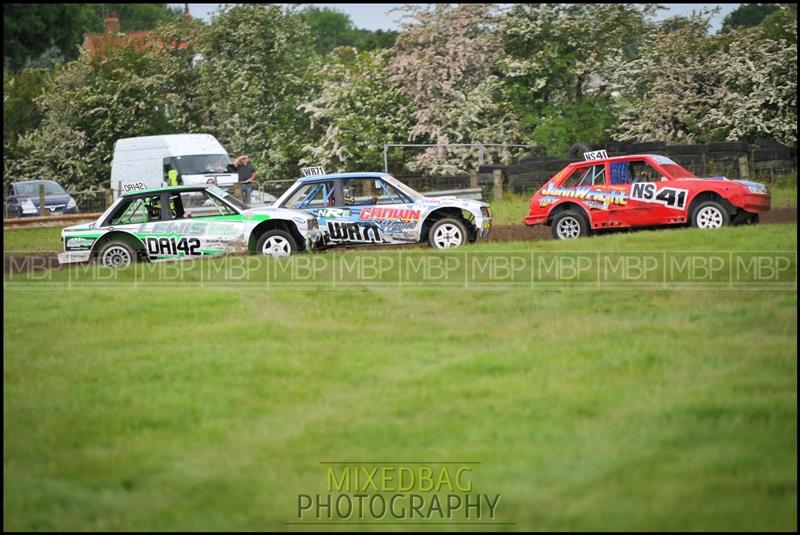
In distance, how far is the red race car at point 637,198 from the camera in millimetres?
17391

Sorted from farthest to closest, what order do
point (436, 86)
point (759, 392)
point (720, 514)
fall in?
point (436, 86), point (759, 392), point (720, 514)

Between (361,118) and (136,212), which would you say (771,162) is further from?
(361,118)

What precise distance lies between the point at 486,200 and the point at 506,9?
32.3 feet

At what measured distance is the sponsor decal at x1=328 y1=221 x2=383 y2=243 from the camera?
18.0 m

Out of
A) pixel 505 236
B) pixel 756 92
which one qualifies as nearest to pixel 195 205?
pixel 505 236

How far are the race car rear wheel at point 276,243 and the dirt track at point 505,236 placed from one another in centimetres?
207

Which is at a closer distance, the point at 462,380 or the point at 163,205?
the point at 462,380

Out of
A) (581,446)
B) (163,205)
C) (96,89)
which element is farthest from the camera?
(96,89)

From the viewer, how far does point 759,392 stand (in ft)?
26.7

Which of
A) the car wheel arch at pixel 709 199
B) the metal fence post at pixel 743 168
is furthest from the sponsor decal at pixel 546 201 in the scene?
the metal fence post at pixel 743 168

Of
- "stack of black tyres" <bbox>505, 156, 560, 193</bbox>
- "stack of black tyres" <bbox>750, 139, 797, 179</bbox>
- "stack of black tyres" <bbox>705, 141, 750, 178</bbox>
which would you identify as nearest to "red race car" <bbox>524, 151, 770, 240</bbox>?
"stack of black tyres" <bbox>705, 141, 750, 178</bbox>

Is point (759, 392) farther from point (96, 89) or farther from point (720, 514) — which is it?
point (96, 89)

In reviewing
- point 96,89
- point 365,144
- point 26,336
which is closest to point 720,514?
point 26,336

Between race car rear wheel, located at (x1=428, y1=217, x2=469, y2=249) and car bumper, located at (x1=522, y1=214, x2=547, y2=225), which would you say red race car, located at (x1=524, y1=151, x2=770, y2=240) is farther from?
race car rear wheel, located at (x1=428, y1=217, x2=469, y2=249)
